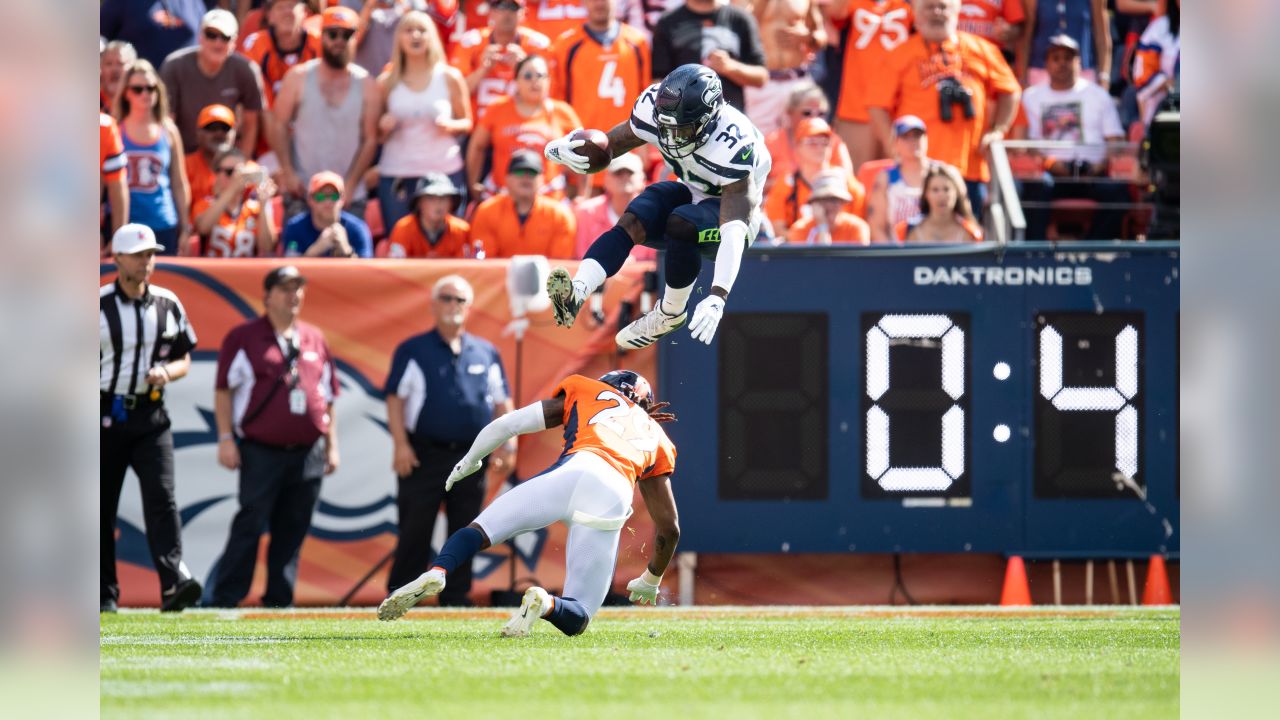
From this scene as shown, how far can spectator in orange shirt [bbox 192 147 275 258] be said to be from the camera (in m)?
12.0

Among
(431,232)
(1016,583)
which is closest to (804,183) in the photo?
(431,232)

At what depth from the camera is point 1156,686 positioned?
6504mm

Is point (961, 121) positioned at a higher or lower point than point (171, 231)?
higher

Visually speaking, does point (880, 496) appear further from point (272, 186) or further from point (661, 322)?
point (272, 186)

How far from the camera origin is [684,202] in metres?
8.58

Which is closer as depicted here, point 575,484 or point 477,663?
point 477,663

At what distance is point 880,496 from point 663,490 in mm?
2928

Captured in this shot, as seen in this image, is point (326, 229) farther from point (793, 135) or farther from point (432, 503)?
point (793, 135)

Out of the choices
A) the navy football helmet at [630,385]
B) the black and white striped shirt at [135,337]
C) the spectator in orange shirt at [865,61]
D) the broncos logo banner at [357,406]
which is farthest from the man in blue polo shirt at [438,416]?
the spectator in orange shirt at [865,61]

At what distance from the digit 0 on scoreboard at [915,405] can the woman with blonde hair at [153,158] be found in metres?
4.69

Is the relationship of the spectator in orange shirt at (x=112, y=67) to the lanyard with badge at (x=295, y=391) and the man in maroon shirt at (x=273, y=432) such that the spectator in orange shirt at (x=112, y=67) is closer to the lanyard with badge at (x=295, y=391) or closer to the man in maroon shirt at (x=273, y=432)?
the man in maroon shirt at (x=273, y=432)

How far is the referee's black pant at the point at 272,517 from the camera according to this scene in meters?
11.0
